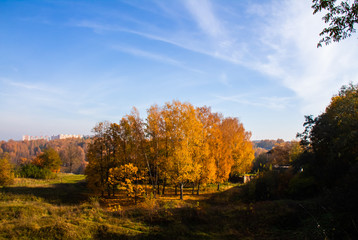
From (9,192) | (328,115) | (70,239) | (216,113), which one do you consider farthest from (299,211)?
(9,192)

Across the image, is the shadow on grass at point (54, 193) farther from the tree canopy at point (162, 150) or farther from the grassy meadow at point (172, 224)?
the grassy meadow at point (172, 224)

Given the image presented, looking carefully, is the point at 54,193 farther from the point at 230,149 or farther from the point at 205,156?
the point at 230,149

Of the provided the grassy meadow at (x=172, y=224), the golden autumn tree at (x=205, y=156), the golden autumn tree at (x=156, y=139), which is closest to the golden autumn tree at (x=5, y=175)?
the grassy meadow at (x=172, y=224)

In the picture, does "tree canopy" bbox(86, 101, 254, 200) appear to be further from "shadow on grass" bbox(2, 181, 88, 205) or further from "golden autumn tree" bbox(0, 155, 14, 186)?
A: "golden autumn tree" bbox(0, 155, 14, 186)

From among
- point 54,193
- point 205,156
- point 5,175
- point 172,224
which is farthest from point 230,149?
point 5,175

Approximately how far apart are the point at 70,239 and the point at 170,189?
76.9ft

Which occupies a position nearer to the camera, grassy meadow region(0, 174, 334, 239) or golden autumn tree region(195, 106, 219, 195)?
grassy meadow region(0, 174, 334, 239)

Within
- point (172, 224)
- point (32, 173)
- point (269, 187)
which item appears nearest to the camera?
point (172, 224)

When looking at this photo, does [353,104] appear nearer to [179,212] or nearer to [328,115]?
[328,115]

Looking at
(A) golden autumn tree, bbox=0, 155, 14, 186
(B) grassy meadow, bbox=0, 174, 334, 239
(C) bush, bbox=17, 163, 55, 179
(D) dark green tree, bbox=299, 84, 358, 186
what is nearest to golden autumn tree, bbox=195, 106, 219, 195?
(B) grassy meadow, bbox=0, 174, 334, 239

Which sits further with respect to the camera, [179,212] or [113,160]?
[113,160]

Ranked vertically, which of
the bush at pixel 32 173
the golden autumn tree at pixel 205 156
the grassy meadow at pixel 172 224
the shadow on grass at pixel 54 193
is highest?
the golden autumn tree at pixel 205 156

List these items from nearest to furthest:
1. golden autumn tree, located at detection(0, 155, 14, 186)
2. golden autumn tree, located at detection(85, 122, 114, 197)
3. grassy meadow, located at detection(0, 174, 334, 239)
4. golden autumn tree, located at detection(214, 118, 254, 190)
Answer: grassy meadow, located at detection(0, 174, 334, 239) < golden autumn tree, located at detection(85, 122, 114, 197) < golden autumn tree, located at detection(214, 118, 254, 190) < golden autumn tree, located at detection(0, 155, 14, 186)

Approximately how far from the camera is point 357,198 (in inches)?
269
